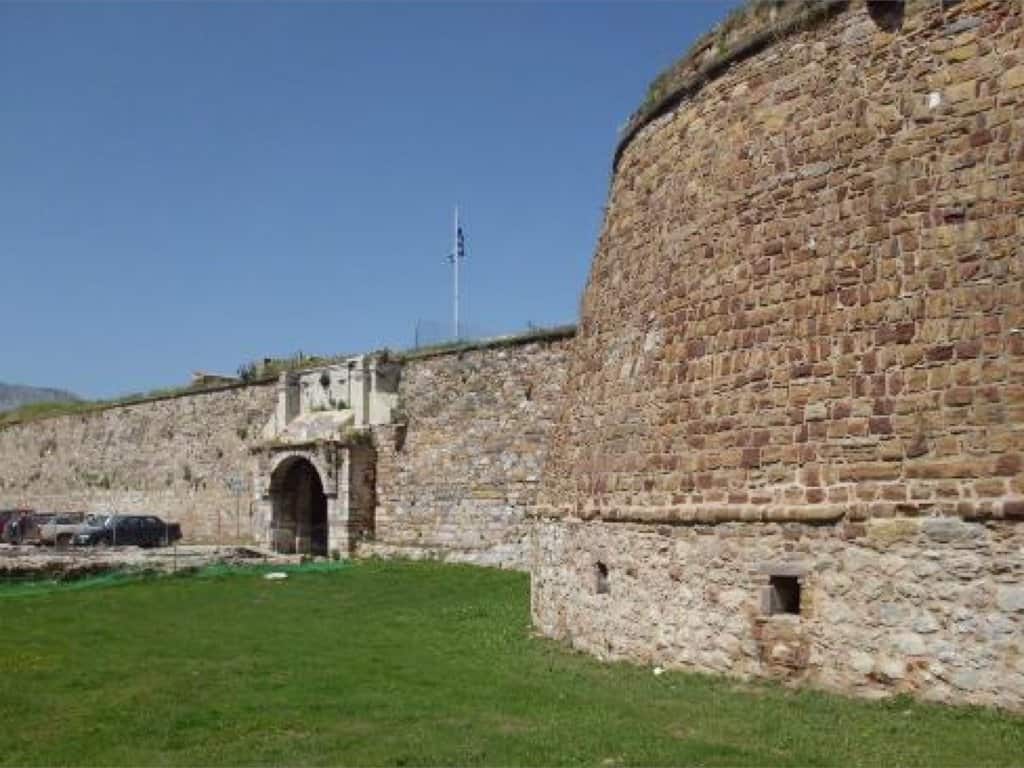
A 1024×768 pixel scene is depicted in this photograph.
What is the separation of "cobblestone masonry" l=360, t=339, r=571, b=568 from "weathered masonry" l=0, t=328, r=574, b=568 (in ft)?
0.11

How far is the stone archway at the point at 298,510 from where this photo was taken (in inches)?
1246

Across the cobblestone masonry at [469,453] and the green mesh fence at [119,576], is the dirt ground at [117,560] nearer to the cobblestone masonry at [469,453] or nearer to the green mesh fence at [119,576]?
the green mesh fence at [119,576]

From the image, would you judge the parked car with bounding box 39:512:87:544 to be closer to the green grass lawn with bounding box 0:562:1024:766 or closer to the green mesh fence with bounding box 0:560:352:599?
the green mesh fence with bounding box 0:560:352:599

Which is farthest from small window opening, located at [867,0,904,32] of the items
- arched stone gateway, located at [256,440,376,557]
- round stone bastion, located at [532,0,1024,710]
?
arched stone gateway, located at [256,440,376,557]

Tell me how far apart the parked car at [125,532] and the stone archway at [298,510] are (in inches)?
221

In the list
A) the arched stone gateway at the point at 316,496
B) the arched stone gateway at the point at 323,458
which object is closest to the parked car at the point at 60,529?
the arched stone gateway at the point at 323,458

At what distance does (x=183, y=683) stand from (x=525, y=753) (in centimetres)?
489

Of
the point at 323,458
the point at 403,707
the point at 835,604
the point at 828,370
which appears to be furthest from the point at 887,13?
the point at 323,458

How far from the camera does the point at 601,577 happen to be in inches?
490

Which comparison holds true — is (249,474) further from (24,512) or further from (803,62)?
(803,62)

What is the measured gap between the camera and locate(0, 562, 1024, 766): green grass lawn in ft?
25.6

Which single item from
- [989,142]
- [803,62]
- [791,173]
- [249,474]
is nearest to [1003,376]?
[989,142]

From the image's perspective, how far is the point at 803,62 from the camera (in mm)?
10586

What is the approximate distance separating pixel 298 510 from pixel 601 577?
2108 centimetres
